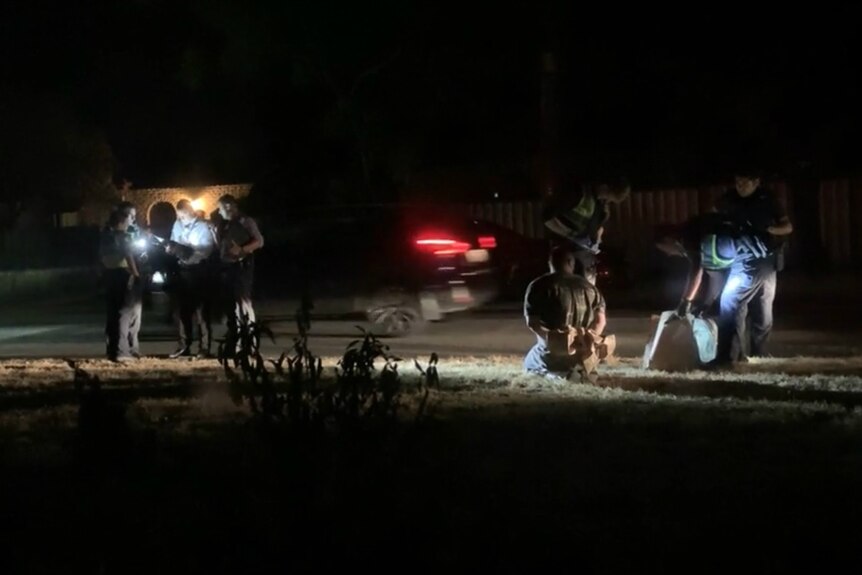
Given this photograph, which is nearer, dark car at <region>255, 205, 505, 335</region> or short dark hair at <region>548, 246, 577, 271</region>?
short dark hair at <region>548, 246, 577, 271</region>

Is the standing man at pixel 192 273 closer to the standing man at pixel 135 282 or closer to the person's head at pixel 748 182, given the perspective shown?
the standing man at pixel 135 282

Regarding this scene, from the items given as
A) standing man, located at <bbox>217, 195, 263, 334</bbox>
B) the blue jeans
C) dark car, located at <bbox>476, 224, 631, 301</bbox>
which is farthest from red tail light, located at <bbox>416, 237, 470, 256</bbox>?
the blue jeans

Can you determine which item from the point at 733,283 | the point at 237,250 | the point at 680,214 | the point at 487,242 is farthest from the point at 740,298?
the point at 680,214

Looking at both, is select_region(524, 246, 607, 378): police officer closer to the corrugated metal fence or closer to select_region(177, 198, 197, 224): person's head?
select_region(177, 198, 197, 224): person's head

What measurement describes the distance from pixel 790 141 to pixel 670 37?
2.87 m

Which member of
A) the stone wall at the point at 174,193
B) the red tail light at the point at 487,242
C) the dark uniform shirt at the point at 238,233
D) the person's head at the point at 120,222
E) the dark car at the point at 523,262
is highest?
the stone wall at the point at 174,193

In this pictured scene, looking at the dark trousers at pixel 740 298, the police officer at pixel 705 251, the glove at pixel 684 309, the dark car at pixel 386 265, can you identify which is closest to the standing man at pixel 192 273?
the dark car at pixel 386 265

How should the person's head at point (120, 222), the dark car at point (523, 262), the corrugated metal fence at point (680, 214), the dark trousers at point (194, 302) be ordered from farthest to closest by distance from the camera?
the corrugated metal fence at point (680, 214), the dark car at point (523, 262), the dark trousers at point (194, 302), the person's head at point (120, 222)

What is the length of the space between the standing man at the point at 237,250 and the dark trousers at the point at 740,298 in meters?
4.61

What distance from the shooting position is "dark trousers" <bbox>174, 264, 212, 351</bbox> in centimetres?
1482

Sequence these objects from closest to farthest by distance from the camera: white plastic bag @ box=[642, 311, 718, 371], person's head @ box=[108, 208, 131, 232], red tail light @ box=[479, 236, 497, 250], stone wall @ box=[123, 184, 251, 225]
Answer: white plastic bag @ box=[642, 311, 718, 371] → person's head @ box=[108, 208, 131, 232] → red tail light @ box=[479, 236, 497, 250] → stone wall @ box=[123, 184, 251, 225]

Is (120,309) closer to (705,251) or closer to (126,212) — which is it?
(126,212)

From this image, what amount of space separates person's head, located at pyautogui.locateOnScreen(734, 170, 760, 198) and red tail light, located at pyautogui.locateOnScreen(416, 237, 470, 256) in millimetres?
5116

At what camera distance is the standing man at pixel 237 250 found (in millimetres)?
14445
